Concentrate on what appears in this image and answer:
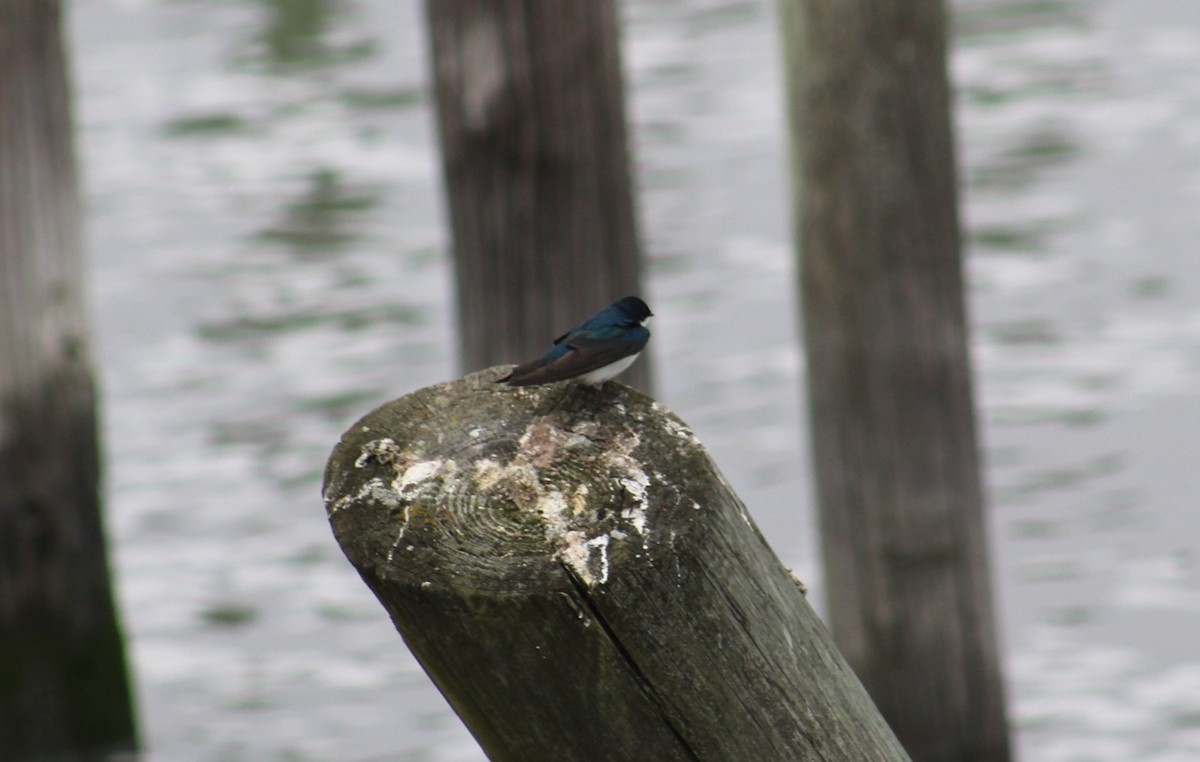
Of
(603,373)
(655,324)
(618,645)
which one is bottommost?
(655,324)

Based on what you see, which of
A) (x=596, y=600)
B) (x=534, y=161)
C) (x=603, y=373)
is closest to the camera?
(x=596, y=600)

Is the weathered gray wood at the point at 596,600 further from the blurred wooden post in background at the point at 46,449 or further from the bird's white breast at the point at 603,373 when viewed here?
the blurred wooden post in background at the point at 46,449

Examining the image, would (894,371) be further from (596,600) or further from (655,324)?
(655,324)

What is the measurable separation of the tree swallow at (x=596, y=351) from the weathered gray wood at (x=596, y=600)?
7.1 inches

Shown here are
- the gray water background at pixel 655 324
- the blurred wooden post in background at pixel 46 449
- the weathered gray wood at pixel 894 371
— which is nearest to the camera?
the weathered gray wood at pixel 894 371

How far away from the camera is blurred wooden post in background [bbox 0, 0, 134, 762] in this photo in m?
4.53

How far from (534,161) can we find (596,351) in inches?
59.1

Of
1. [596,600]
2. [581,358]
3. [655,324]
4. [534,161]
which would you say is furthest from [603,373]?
[655,324]

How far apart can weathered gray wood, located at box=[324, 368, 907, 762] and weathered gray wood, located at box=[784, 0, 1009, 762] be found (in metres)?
2.29

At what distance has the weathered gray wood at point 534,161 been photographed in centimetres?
331

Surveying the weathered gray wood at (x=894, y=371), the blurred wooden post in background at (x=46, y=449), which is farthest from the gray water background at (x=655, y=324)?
the blurred wooden post in background at (x=46, y=449)

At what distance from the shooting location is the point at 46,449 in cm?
474

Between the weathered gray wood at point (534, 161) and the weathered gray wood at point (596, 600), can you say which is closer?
the weathered gray wood at point (596, 600)

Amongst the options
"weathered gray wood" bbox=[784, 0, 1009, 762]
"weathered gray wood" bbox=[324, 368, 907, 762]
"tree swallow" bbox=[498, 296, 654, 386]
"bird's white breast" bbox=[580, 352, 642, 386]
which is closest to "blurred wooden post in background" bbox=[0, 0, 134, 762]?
"weathered gray wood" bbox=[784, 0, 1009, 762]
